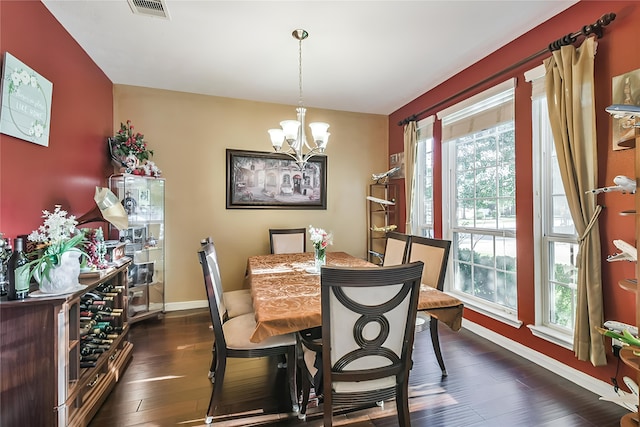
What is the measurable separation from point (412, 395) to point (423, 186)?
→ 2.64 m

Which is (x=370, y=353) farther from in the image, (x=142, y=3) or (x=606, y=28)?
(x=142, y=3)

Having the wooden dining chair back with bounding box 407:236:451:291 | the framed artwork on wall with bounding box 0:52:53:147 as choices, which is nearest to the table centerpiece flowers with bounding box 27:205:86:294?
the framed artwork on wall with bounding box 0:52:53:147

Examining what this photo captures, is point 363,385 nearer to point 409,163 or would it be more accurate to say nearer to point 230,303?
point 230,303

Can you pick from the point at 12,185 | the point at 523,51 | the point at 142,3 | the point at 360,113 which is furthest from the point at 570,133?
the point at 12,185

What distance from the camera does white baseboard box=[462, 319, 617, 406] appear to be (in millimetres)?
1902

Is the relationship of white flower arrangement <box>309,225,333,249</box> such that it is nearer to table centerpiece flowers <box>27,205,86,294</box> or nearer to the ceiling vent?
table centerpiece flowers <box>27,205,86,294</box>

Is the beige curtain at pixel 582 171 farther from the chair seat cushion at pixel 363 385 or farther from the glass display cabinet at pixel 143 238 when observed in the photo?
the glass display cabinet at pixel 143 238

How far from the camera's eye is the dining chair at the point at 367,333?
4.16 feet

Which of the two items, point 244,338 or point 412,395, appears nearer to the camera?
point 244,338

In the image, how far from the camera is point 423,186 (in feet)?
12.8

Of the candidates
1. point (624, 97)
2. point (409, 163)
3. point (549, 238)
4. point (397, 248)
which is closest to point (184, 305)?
point (397, 248)

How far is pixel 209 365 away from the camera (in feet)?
7.63

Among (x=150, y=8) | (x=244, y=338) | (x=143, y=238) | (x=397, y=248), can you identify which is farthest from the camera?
(x=143, y=238)

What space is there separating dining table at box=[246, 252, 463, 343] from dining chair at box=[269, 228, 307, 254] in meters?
1.08
